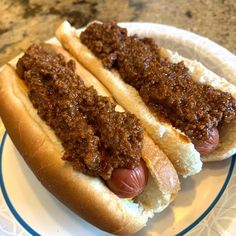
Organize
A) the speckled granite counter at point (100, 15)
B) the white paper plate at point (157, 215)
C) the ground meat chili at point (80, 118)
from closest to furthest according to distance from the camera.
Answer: the ground meat chili at point (80, 118)
the white paper plate at point (157, 215)
the speckled granite counter at point (100, 15)

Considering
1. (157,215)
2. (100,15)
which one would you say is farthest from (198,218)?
(100,15)

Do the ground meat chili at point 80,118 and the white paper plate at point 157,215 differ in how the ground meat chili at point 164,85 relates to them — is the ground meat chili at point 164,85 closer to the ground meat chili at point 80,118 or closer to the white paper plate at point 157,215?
the ground meat chili at point 80,118

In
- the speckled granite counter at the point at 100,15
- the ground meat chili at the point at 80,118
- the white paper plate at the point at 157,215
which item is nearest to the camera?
the ground meat chili at the point at 80,118

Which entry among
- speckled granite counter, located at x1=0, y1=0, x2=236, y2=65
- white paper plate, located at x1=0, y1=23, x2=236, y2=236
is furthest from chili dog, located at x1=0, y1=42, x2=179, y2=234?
speckled granite counter, located at x1=0, y1=0, x2=236, y2=65

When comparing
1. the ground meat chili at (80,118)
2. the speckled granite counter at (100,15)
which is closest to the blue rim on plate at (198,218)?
the ground meat chili at (80,118)

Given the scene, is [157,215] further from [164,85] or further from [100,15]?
[100,15]

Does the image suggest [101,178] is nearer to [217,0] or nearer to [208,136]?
[208,136]

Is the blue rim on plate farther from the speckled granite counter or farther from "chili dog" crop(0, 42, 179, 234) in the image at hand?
the speckled granite counter
